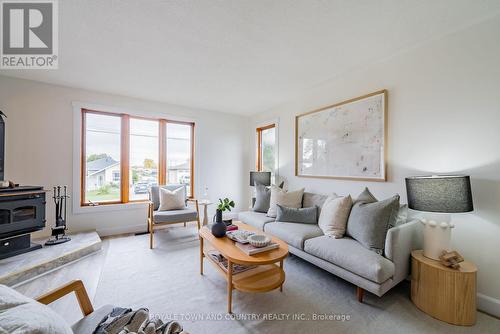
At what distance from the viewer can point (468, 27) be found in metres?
1.84

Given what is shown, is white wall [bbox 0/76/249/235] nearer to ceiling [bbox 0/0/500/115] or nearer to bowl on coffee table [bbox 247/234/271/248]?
ceiling [bbox 0/0/500/115]

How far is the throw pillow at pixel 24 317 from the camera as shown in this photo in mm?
641

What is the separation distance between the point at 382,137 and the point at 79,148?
4468 mm

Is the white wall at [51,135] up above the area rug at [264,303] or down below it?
above

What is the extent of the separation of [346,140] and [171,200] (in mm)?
2933

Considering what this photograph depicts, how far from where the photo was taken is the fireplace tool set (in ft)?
9.27

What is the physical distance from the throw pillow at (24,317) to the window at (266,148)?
3735mm

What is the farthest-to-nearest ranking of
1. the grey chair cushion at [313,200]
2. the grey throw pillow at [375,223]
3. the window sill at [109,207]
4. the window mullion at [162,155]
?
the window mullion at [162,155] → the window sill at [109,207] → the grey chair cushion at [313,200] → the grey throw pillow at [375,223]

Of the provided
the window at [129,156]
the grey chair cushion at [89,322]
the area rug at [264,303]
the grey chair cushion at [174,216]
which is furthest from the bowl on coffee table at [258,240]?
the window at [129,156]

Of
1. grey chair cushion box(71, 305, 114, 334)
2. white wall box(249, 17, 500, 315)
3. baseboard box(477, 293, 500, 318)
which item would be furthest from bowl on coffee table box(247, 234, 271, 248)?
baseboard box(477, 293, 500, 318)

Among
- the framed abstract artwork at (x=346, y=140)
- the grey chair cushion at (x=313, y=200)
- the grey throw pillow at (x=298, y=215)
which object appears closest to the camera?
the framed abstract artwork at (x=346, y=140)

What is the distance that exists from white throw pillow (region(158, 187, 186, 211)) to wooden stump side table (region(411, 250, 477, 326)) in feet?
10.7

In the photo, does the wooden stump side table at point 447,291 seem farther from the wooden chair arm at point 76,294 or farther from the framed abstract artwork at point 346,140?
the wooden chair arm at point 76,294

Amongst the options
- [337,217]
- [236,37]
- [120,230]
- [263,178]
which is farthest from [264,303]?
[120,230]
